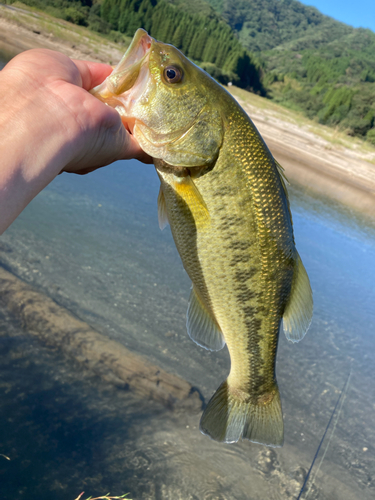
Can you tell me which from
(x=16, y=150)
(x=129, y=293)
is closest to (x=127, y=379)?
(x=129, y=293)

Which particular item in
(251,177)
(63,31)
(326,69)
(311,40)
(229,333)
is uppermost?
(311,40)

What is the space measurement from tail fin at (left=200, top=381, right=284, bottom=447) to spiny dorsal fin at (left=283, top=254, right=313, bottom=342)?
0.42m

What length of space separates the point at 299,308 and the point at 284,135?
2301 cm

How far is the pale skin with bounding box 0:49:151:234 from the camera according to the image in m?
1.21

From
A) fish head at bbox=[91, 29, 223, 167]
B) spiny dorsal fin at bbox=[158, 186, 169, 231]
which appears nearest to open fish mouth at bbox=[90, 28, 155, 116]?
fish head at bbox=[91, 29, 223, 167]

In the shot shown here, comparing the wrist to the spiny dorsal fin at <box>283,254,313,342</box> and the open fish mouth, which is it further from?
the spiny dorsal fin at <box>283,254,313,342</box>

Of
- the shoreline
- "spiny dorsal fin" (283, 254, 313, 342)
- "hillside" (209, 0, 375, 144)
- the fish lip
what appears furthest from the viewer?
"hillside" (209, 0, 375, 144)

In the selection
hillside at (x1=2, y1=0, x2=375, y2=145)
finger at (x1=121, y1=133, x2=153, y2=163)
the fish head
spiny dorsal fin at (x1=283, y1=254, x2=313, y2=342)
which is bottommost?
spiny dorsal fin at (x1=283, y1=254, x2=313, y2=342)

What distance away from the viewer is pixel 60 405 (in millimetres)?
3627

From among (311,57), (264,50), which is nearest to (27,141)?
(311,57)

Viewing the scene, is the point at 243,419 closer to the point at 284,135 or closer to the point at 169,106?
the point at 169,106

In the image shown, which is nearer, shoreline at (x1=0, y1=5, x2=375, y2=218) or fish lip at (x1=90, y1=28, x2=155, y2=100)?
fish lip at (x1=90, y1=28, x2=155, y2=100)

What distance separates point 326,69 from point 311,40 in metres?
67.6

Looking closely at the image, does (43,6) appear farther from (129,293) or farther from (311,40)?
(311,40)
